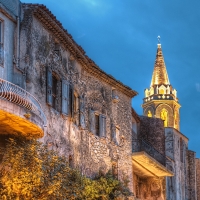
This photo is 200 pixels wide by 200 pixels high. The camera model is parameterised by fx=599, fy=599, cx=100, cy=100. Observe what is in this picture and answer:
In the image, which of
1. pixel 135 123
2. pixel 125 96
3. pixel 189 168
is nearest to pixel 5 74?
pixel 125 96

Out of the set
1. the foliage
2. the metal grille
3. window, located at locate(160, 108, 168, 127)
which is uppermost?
window, located at locate(160, 108, 168, 127)

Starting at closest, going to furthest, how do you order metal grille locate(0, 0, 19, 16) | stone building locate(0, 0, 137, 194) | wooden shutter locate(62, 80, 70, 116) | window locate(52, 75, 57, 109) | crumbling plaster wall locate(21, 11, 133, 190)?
stone building locate(0, 0, 137, 194) < metal grille locate(0, 0, 19, 16) < crumbling plaster wall locate(21, 11, 133, 190) < window locate(52, 75, 57, 109) < wooden shutter locate(62, 80, 70, 116)

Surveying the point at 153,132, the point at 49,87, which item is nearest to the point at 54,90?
the point at 49,87

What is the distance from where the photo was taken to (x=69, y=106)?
85.6ft

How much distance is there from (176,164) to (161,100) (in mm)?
39078

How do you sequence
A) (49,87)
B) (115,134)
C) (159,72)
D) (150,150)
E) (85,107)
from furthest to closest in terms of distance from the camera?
(159,72), (150,150), (115,134), (85,107), (49,87)

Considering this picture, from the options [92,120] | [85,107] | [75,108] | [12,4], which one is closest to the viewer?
[12,4]

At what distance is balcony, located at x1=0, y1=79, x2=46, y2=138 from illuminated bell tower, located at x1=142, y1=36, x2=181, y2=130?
61638 millimetres

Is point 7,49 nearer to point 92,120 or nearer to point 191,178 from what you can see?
point 92,120

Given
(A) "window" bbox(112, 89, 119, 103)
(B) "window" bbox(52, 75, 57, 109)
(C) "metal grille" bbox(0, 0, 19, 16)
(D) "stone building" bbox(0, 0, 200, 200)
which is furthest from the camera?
(A) "window" bbox(112, 89, 119, 103)

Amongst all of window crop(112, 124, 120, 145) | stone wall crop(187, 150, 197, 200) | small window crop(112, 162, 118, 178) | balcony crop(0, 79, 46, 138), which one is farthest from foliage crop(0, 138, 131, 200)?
stone wall crop(187, 150, 197, 200)

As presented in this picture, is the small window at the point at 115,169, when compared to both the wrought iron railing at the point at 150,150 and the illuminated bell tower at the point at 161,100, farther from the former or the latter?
the illuminated bell tower at the point at 161,100

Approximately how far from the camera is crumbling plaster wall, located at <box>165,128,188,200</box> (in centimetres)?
4238

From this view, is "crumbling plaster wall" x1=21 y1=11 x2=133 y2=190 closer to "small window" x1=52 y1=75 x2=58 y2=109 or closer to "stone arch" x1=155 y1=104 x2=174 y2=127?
"small window" x1=52 y1=75 x2=58 y2=109
